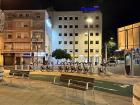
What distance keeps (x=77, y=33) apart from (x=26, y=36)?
28198 millimetres

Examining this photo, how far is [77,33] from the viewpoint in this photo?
12838cm

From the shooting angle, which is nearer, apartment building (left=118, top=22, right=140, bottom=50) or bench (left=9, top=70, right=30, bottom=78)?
bench (left=9, top=70, right=30, bottom=78)

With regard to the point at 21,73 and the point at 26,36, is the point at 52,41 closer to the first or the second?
the point at 26,36

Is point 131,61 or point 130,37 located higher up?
point 130,37

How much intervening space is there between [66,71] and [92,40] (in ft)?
252

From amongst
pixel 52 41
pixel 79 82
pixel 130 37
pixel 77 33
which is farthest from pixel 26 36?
pixel 79 82

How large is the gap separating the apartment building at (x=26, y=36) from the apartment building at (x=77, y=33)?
22403 millimetres

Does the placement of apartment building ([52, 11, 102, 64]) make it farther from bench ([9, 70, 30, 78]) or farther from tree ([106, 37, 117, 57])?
bench ([9, 70, 30, 78])

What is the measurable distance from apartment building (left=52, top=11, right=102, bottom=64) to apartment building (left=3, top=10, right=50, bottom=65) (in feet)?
73.5

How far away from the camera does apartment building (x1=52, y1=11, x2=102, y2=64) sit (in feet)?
413

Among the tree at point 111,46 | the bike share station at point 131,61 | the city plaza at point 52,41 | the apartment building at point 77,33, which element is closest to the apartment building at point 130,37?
the city plaza at point 52,41

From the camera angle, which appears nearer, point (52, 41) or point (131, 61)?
point (131, 61)

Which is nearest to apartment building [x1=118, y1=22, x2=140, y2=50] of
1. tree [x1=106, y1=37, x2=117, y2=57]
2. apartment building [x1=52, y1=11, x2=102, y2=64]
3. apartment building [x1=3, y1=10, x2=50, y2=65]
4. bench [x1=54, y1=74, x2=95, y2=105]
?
bench [x1=54, y1=74, x2=95, y2=105]

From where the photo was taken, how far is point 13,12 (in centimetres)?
10650
